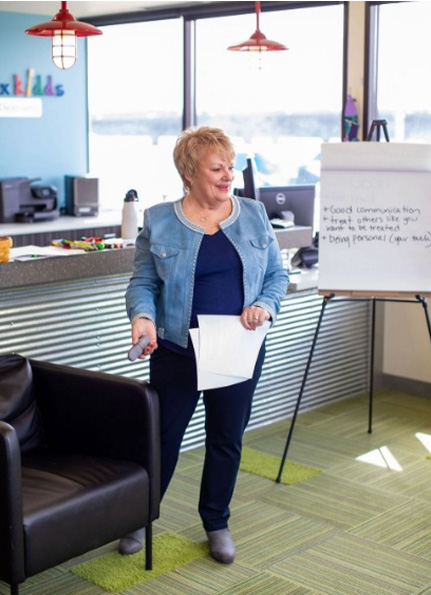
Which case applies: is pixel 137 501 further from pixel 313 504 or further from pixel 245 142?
pixel 245 142

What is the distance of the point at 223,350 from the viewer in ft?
10.0

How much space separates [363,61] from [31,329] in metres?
3.02

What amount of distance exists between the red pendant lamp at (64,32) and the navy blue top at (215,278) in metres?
1.55

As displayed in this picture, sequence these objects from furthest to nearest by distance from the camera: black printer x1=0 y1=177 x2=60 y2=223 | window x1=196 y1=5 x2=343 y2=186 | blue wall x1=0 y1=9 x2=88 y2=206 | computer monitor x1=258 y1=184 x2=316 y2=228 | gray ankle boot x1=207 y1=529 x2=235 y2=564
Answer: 1. blue wall x1=0 y1=9 x2=88 y2=206
2. black printer x1=0 y1=177 x2=60 y2=223
3. window x1=196 y1=5 x2=343 y2=186
4. computer monitor x1=258 y1=184 x2=316 y2=228
5. gray ankle boot x1=207 y1=529 x2=235 y2=564

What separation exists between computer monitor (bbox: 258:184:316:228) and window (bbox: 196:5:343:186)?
41.2 inches

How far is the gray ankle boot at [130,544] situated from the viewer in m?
3.26

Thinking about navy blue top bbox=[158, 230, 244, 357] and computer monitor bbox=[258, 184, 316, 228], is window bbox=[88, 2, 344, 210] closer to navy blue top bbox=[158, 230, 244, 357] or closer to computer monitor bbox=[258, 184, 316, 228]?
computer monitor bbox=[258, 184, 316, 228]

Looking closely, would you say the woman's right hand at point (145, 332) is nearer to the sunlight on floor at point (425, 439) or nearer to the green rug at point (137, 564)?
the green rug at point (137, 564)

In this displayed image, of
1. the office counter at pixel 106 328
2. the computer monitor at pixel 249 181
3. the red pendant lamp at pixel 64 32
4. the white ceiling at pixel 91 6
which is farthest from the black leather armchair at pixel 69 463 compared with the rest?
the white ceiling at pixel 91 6

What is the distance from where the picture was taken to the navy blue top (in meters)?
3.05

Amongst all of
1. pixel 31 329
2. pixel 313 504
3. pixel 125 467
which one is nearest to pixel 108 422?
pixel 125 467

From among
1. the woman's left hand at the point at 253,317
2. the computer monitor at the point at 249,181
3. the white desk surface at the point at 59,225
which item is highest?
the computer monitor at the point at 249,181

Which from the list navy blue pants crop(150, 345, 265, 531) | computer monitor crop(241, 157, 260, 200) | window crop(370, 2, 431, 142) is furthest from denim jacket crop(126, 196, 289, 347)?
window crop(370, 2, 431, 142)

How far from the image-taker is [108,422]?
305 cm
